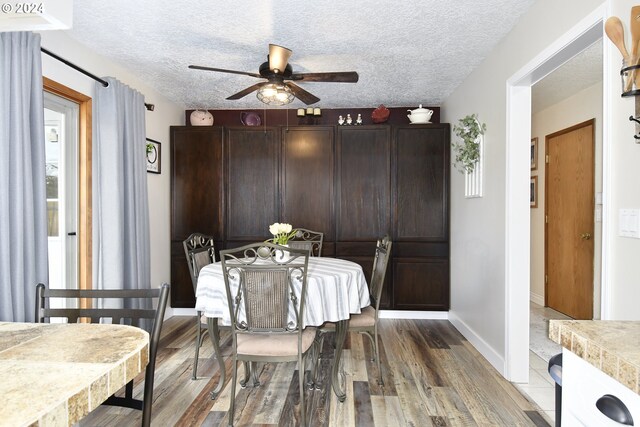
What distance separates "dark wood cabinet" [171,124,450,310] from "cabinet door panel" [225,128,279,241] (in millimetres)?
12

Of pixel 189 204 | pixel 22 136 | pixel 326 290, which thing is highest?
pixel 22 136

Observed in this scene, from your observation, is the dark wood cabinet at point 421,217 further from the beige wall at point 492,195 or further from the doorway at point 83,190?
the doorway at point 83,190

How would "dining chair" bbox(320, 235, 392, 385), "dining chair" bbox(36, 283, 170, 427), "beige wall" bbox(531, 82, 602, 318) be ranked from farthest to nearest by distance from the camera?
1. "beige wall" bbox(531, 82, 602, 318)
2. "dining chair" bbox(320, 235, 392, 385)
3. "dining chair" bbox(36, 283, 170, 427)

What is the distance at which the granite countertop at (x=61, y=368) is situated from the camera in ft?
2.15

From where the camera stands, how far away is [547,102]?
4.68 metres

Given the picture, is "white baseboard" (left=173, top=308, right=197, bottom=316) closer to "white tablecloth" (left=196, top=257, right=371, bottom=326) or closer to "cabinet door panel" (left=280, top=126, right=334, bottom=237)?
"cabinet door panel" (left=280, top=126, right=334, bottom=237)

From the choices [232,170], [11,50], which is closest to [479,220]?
[232,170]

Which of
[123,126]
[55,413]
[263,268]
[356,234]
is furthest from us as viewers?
[356,234]

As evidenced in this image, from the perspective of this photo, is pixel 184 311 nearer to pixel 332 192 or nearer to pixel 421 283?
pixel 332 192

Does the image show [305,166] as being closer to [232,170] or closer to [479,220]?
[232,170]

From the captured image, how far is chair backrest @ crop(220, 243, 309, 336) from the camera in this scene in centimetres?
209

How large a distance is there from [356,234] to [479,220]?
1476 mm

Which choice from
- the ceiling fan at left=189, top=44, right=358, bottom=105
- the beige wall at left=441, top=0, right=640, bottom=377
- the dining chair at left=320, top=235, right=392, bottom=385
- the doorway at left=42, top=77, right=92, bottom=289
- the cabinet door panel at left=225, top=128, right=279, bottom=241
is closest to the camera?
the beige wall at left=441, top=0, right=640, bottom=377

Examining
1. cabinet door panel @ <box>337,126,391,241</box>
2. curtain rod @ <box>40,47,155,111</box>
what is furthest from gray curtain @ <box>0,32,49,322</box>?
→ cabinet door panel @ <box>337,126,391,241</box>
